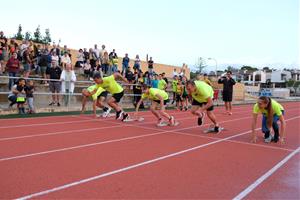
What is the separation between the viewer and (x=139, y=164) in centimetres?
566

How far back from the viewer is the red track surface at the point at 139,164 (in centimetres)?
431

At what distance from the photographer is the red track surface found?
4.31m

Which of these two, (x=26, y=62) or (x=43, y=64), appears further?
(x=43, y=64)

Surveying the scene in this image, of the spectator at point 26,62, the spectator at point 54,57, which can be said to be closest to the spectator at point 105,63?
the spectator at point 54,57

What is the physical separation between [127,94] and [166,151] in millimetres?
10831

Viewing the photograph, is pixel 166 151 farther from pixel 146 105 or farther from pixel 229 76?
pixel 146 105

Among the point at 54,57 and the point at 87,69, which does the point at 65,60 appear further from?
the point at 87,69

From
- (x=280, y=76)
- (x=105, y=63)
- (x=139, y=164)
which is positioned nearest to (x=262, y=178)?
(x=139, y=164)

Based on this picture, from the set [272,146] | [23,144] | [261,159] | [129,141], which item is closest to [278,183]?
[261,159]

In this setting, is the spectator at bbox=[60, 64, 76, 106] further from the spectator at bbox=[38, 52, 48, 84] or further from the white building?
the white building

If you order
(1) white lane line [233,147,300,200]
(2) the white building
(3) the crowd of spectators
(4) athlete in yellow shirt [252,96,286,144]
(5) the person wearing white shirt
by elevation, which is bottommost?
(1) white lane line [233,147,300,200]

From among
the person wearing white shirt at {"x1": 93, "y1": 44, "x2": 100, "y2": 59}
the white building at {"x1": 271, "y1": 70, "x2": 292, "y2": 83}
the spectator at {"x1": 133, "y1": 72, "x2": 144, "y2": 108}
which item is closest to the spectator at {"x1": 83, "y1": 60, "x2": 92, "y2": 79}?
the person wearing white shirt at {"x1": 93, "y1": 44, "x2": 100, "y2": 59}

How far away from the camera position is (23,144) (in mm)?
7082

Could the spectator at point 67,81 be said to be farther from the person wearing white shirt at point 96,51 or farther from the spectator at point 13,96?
the person wearing white shirt at point 96,51
